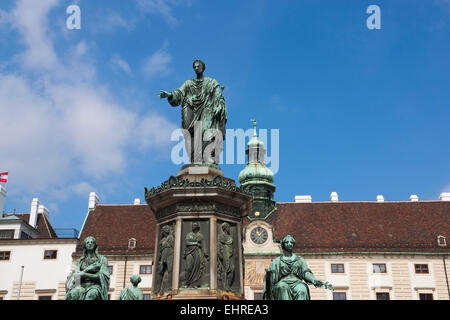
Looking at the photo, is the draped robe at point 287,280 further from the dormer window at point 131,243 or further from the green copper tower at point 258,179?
the green copper tower at point 258,179

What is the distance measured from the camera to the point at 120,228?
4853 cm

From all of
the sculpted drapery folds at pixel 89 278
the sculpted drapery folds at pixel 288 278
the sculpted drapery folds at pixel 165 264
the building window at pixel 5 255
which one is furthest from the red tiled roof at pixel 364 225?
the sculpted drapery folds at pixel 89 278

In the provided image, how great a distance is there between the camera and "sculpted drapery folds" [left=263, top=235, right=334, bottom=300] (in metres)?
8.64

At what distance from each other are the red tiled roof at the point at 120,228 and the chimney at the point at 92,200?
45cm

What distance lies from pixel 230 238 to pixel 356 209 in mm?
42038

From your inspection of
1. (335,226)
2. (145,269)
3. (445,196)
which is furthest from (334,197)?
(145,269)

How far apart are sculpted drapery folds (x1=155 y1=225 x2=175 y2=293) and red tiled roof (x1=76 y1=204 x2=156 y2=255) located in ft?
115

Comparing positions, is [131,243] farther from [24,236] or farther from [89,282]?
[89,282]

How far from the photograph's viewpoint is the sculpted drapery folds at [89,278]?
8.79 metres

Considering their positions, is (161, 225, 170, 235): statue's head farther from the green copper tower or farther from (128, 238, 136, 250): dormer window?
the green copper tower

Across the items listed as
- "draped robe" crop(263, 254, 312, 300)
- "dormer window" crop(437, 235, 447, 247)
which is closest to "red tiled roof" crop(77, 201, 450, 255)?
"dormer window" crop(437, 235, 447, 247)

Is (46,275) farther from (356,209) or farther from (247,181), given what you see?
(356,209)

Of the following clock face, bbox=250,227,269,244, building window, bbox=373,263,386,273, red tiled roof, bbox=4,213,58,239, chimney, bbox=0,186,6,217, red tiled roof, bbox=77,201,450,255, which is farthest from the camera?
chimney, bbox=0,186,6,217
